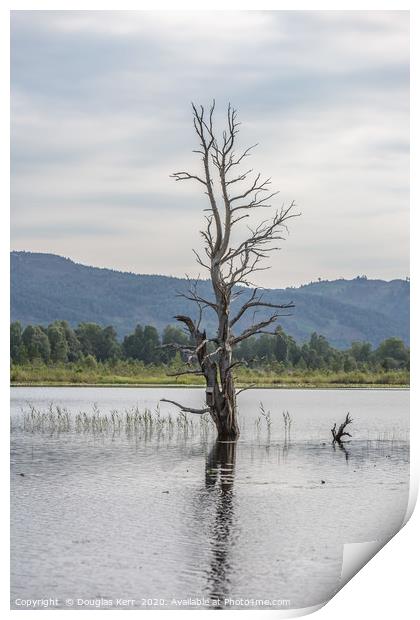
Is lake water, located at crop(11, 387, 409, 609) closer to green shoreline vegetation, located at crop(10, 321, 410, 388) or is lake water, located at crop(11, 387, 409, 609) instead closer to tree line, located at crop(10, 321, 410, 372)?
green shoreline vegetation, located at crop(10, 321, 410, 388)

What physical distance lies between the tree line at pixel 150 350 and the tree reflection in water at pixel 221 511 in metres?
21.8

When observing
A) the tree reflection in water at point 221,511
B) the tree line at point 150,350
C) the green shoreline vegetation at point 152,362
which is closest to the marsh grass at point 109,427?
the tree reflection in water at point 221,511

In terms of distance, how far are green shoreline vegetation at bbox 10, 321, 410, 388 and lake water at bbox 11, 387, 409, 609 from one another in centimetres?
1696

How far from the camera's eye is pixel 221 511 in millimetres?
13688

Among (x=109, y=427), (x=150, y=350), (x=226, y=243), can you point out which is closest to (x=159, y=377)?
(x=150, y=350)

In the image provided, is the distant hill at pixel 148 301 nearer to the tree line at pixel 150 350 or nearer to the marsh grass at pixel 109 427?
the tree line at pixel 150 350

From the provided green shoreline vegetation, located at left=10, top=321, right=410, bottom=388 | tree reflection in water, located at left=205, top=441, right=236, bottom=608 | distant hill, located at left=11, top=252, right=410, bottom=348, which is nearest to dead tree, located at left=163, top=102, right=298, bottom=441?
tree reflection in water, located at left=205, top=441, right=236, bottom=608

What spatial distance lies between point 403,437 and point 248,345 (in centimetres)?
3663

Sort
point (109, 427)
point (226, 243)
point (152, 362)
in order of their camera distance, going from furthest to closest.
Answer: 1. point (152, 362)
2. point (109, 427)
3. point (226, 243)

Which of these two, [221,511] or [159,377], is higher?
[159,377]

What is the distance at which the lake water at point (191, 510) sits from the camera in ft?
33.9

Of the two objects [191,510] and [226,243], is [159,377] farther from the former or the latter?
[191,510]

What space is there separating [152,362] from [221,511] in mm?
37538
